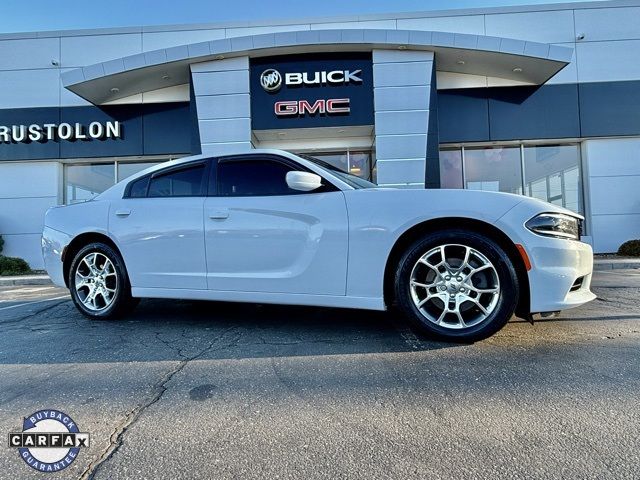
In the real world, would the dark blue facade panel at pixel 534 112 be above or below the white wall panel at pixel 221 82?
below

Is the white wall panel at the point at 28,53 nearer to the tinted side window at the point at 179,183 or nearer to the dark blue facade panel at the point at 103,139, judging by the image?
the dark blue facade panel at the point at 103,139

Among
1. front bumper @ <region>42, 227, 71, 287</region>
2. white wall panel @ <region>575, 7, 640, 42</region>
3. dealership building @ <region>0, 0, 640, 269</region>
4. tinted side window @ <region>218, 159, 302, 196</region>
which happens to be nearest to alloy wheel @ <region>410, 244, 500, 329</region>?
tinted side window @ <region>218, 159, 302, 196</region>

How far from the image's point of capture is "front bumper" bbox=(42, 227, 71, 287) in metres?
4.12

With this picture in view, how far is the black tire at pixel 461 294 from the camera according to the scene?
9.16ft

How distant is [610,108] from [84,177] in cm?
1515

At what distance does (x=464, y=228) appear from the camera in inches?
118

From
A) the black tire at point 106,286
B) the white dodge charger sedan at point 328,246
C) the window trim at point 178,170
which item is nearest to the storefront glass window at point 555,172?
the white dodge charger sedan at point 328,246

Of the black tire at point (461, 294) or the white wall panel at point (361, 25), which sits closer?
the black tire at point (461, 294)

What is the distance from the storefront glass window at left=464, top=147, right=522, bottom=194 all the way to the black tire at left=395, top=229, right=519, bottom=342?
9321mm

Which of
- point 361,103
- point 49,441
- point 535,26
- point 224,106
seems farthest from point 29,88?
point 535,26

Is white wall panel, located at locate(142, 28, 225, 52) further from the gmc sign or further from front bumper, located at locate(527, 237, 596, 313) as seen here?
front bumper, located at locate(527, 237, 596, 313)

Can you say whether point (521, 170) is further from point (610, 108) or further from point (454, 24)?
point (454, 24)

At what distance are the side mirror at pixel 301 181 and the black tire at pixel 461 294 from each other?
2.91 ft

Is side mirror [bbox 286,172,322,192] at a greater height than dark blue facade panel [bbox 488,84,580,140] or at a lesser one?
lesser
